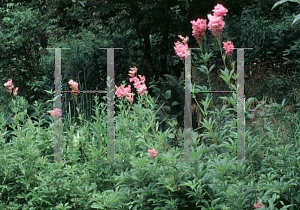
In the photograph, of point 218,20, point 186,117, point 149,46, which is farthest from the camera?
point 149,46

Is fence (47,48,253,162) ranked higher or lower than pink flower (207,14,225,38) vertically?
lower

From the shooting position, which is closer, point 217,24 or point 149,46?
point 217,24

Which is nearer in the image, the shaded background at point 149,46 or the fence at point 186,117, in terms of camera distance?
the fence at point 186,117

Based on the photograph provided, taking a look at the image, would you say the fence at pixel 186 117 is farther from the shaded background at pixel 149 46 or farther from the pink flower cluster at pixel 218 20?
the shaded background at pixel 149 46

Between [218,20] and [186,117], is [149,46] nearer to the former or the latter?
[186,117]

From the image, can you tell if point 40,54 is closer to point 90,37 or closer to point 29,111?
point 90,37

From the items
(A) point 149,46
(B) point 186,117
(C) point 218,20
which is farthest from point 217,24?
(A) point 149,46

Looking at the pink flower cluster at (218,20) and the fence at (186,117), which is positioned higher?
the pink flower cluster at (218,20)

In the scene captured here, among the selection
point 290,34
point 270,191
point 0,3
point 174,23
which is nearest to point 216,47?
point 174,23

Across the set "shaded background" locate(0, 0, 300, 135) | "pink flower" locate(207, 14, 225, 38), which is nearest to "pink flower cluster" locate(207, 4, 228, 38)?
"pink flower" locate(207, 14, 225, 38)

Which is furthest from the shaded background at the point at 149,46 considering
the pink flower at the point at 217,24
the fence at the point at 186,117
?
the pink flower at the point at 217,24

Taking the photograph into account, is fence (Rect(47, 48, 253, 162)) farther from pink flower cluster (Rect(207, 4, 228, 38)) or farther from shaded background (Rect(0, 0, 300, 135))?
shaded background (Rect(0, 0, 300, 135))

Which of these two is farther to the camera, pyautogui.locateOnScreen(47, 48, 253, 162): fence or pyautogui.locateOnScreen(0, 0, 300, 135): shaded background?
pyautogui.locateOnScreen(0, 0, 300, 135): shaded background

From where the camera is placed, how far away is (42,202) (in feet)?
7.81
